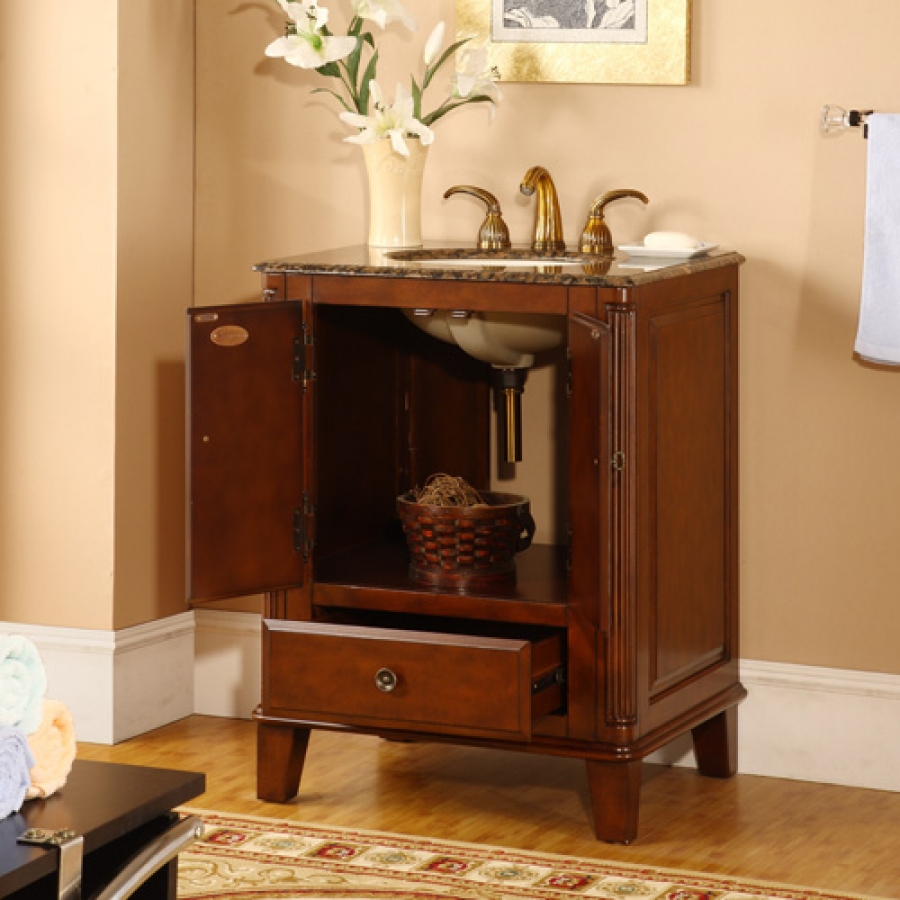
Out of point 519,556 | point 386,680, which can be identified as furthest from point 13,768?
point 519,556

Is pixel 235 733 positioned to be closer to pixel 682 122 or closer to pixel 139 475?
pixel 139 475

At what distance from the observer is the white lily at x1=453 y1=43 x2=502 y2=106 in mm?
3221

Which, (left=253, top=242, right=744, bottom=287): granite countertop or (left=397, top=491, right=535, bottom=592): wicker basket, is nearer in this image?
(left=253, top=242, right=744, bottom=287): granite countertop

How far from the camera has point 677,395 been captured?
3.02 meters

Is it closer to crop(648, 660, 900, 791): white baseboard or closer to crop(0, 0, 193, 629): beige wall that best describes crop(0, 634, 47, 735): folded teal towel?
crop(0, 0, 193, 629): beige wall

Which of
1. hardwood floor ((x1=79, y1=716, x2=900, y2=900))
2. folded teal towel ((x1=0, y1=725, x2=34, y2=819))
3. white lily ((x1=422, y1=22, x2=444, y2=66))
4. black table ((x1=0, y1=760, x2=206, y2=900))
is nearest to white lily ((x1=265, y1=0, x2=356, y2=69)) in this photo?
white lily ((x1=422, y1=22, x2=444, y2=66))

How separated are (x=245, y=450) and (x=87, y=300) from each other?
25.6 inches

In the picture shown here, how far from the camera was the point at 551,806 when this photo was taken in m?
3.13

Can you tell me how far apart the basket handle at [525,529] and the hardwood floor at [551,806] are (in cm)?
43

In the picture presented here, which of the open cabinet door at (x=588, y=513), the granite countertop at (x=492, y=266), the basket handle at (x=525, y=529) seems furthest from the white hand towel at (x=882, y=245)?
the basket handle at (x=525, y=529)

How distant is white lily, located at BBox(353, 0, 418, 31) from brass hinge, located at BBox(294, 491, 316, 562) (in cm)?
85

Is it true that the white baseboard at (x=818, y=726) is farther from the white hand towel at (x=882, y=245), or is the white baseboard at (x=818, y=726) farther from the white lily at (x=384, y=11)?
the white lily at (x=384, y=11)

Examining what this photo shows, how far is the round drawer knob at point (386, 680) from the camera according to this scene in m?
2.95

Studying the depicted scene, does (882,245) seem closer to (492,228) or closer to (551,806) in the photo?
(492,228)
